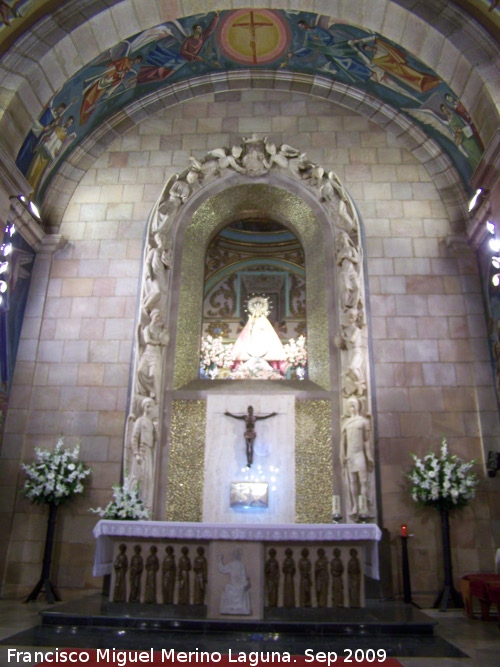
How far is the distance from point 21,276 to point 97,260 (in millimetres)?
1331

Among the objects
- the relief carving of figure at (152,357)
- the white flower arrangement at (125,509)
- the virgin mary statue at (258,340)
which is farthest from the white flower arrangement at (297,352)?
the white flower arrangement at (125,509)

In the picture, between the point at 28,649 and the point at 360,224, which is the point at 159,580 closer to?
the point at 28,649

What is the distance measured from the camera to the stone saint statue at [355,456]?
26.3ft

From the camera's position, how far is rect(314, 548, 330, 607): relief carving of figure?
596cm

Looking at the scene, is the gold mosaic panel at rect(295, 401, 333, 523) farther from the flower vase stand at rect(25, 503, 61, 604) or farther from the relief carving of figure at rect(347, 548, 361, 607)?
the flower vase stand at rect(25, 503, 61, 604)

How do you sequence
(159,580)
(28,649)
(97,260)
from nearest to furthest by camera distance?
(28,649)
(159,580)
(97,260)

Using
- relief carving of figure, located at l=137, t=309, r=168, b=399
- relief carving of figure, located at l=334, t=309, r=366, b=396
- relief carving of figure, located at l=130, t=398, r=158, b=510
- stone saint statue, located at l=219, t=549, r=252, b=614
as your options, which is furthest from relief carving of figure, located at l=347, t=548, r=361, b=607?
relief carving of figure, located at l=137, t=309, r=168, b=399

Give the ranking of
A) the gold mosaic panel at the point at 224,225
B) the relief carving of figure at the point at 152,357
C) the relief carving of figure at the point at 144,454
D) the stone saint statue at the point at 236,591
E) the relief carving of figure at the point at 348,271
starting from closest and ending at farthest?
the stone saint statue at the point at 236,591
the relief carving of figure at the point at 144,454
the relief carving of figure at the point at 152,357
the relief carving of figure at the point at 348,271
the gold mosaic panel at the point at 224,225

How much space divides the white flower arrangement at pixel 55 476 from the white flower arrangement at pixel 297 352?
412cm

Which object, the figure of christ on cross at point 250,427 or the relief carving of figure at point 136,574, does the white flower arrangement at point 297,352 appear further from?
the relief carving of figure at point 136,574

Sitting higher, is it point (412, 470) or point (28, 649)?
point (412, 470)

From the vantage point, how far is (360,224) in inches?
393

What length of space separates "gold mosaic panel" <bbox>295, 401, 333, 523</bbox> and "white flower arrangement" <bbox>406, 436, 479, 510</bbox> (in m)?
1.33

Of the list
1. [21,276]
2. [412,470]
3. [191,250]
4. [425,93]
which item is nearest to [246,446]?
[412,470]
